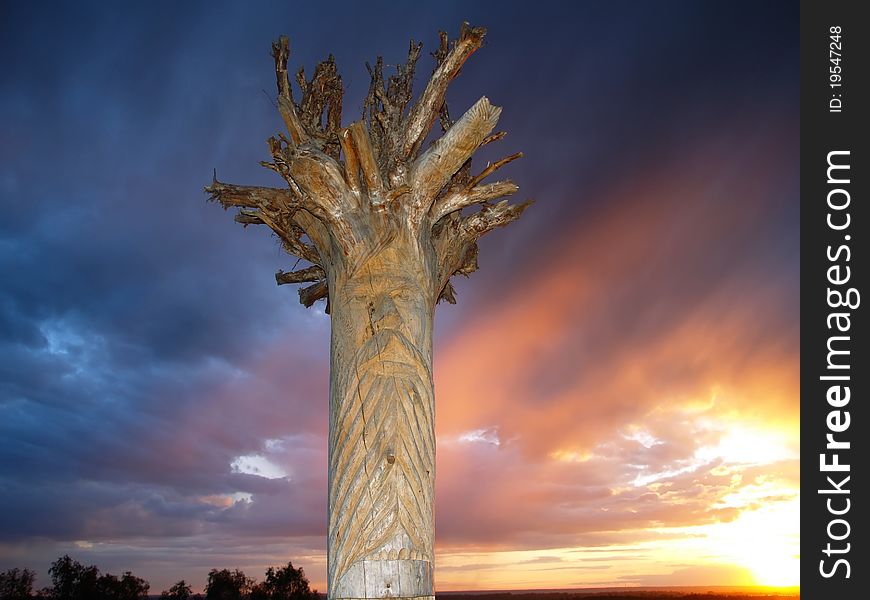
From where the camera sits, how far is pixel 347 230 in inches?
223

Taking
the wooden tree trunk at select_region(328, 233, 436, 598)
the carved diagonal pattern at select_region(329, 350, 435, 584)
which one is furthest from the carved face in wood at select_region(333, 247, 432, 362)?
the carved diagonal pattern at select_region(329, 350, 435, 584)

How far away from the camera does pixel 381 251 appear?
560 centimetres

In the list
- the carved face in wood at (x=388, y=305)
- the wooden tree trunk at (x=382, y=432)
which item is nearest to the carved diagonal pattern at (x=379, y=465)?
the wooden tree trunk at (x=382, y=432)

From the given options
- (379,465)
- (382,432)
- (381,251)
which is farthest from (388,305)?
(379,465)

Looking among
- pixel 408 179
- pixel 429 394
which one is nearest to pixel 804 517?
pixel 429 394

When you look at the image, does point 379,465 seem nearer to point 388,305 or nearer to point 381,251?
point 388,305

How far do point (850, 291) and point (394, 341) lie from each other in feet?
14.4

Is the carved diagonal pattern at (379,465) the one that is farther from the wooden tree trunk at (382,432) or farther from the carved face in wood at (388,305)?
the carved face in wood at (388,305)

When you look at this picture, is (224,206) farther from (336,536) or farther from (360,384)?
(336,536)

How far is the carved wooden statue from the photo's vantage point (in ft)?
16.0

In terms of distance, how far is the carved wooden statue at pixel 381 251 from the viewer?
4875mm

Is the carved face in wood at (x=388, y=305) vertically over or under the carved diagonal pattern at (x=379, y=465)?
over

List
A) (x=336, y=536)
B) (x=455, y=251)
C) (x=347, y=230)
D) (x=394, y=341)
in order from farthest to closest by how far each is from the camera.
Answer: (x=455, y=251)
(x=347, y=230)
(x=394, y=341)
(x=336, y=536)

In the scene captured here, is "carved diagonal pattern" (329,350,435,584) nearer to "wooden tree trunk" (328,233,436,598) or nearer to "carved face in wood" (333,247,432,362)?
"wooden tree trunk" (328,233,436,598)
